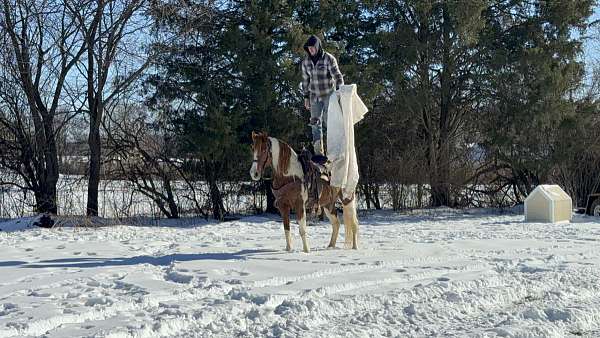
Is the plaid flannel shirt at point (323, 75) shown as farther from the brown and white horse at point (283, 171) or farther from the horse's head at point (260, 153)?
the horse's head at point (260, 153)

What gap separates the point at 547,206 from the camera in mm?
17141

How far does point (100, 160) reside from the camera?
17906 mm

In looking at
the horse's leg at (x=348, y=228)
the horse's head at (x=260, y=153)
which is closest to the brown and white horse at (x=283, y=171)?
the horse's head at (x=260, y=153)

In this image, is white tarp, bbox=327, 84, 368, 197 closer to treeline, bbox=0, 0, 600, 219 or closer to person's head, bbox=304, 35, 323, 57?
person's head, bbox=304, 35, 323, 57

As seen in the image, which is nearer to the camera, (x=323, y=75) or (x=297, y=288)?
(x=297, y=288)

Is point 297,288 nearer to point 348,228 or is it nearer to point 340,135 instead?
point 348,228

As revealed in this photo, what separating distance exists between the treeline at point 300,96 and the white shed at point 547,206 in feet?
9.92

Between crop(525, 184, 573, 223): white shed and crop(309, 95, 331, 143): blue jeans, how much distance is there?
9.19 m

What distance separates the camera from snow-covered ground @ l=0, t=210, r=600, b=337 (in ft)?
19.3

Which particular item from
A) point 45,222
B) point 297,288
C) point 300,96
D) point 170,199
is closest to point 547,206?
point 300,96

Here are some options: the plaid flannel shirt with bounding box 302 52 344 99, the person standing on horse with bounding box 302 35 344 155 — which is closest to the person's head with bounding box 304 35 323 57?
the person standing on horse with bounding box 302 35 344 155

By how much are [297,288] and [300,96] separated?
11818mm

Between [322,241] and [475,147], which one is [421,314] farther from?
[475,147]

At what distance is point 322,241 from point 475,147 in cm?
1222
